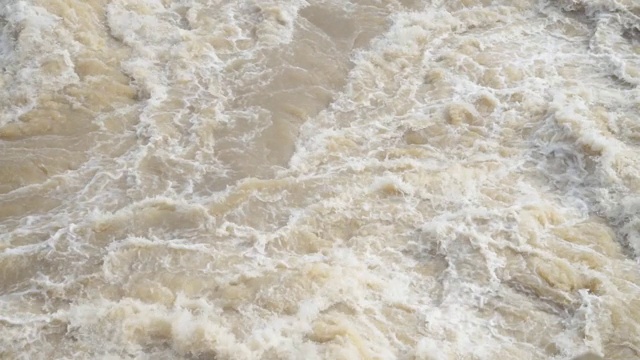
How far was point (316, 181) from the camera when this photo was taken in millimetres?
6641

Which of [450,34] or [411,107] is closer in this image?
[411,107]

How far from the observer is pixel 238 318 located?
202 inches

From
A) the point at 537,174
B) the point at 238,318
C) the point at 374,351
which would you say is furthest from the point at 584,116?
the point at 238,318

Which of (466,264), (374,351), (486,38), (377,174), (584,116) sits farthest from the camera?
(486,38)

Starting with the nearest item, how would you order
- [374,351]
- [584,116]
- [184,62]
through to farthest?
[374,351] < [584,116] < [184,62]

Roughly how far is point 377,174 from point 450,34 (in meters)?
3.62

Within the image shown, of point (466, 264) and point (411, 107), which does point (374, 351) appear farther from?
point (411, 107)

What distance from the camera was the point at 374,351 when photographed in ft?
16.2

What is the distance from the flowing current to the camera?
5188mm

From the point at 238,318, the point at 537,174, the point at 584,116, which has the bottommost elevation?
the point at 238,318

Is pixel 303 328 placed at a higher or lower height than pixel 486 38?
lower

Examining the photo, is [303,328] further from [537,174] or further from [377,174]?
[537,174]

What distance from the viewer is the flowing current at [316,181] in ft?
17.0

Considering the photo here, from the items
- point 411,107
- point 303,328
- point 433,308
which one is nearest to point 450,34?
point 411,107
